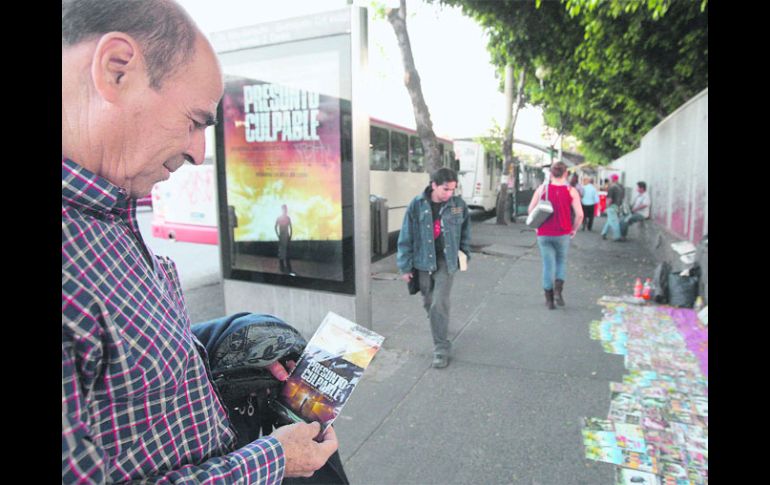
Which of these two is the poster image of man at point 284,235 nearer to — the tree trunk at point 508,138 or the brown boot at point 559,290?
the brown boot at point 559,290

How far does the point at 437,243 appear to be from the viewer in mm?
4762

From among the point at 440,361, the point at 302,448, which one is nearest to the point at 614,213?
the point at 440,361

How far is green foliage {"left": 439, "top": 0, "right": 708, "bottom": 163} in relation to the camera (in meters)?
10.6

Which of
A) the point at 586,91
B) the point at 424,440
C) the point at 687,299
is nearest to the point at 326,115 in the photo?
the point at 424,440

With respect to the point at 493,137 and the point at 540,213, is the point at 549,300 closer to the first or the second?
the point at 540,213

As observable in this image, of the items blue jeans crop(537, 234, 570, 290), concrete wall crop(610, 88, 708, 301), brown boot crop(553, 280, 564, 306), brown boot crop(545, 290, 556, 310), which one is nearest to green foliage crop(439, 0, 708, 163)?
concrete wall crop(610, 88, 708, 301)

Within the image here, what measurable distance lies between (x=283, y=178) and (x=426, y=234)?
1.54m

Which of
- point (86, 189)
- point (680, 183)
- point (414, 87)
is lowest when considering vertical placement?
point (86, 189)

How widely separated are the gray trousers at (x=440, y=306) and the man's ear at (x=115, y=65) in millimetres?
4032

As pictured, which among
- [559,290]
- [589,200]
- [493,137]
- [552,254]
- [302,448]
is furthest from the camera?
[493,137]

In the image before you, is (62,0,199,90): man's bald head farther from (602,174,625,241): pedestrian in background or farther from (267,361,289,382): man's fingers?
(602,174,625,241): pedestrian in background

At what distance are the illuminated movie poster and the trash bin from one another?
197 inches

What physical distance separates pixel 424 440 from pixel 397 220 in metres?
9.52

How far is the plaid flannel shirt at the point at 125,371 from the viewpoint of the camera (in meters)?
0.77
